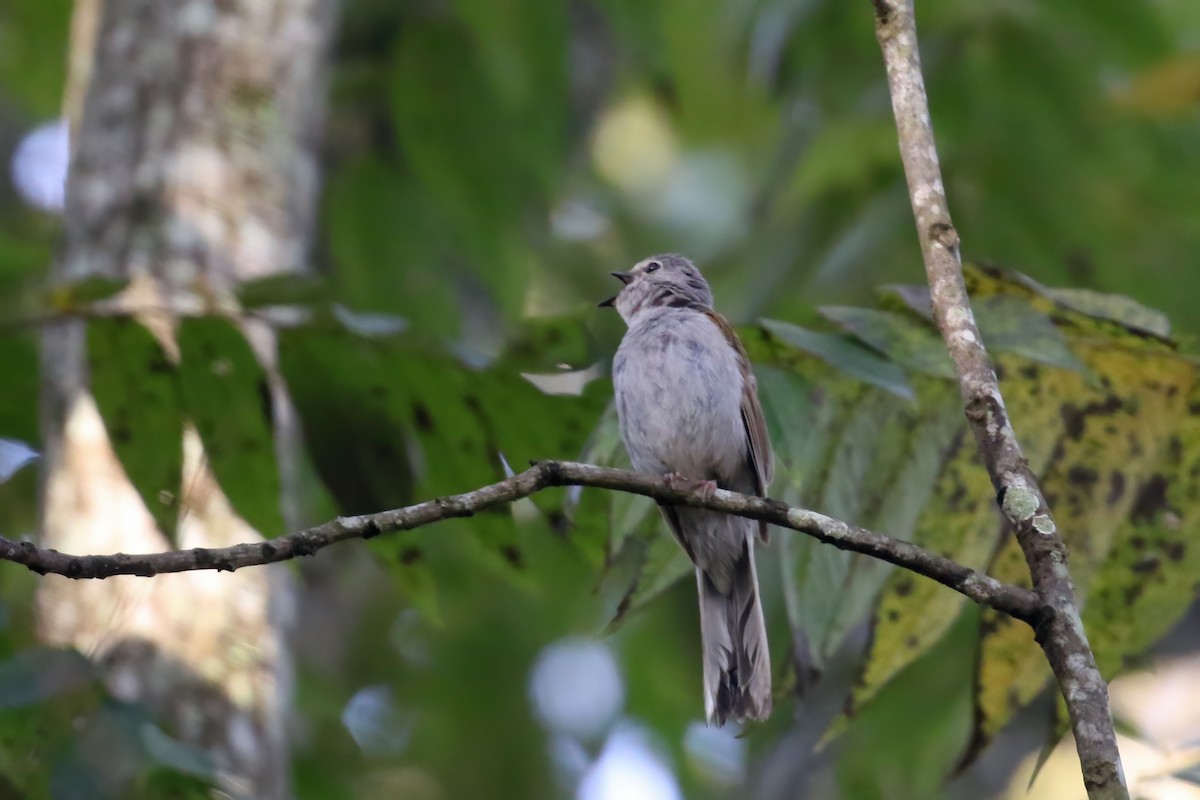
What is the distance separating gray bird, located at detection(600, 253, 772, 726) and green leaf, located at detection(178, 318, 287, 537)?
109 centimetres

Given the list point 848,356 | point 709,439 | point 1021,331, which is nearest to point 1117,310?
point 1021,331

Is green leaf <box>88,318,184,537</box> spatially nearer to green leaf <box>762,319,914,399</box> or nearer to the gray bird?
the gray bird

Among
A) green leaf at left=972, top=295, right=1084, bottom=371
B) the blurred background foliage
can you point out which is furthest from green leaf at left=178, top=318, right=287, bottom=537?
green leaf at left=972, top=295, right=1084, bottom=371

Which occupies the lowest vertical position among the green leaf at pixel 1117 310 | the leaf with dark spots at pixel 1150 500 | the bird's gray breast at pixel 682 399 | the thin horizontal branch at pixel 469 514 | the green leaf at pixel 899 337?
the thin horizontal branch at pixel 469 514

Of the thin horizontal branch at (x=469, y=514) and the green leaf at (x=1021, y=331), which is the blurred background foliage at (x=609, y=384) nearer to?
the green leaf at (x=1021, y=331)

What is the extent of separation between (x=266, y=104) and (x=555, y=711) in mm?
5492

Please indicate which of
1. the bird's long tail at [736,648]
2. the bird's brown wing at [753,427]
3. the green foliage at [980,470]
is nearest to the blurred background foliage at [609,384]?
the green foliage at [980,470]

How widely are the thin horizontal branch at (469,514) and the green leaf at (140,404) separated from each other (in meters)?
1.57

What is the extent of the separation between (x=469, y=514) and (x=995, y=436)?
1.02m

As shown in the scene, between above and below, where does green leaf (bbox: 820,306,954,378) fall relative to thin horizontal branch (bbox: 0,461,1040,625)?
above

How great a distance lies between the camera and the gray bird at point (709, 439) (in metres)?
4.46

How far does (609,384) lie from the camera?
4750 mm

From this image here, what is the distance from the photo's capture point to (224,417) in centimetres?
429

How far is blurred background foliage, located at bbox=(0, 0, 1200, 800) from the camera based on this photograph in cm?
361
